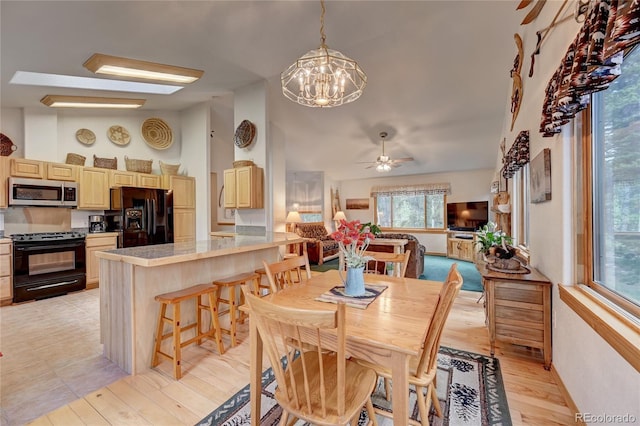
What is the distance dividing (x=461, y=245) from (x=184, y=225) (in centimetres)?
657

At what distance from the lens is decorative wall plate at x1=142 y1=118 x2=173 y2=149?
5.19 meters

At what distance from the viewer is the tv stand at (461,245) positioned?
680cm

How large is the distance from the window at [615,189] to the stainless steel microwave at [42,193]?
6.03 metres

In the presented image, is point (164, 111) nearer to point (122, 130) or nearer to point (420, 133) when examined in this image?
point (122, 130)

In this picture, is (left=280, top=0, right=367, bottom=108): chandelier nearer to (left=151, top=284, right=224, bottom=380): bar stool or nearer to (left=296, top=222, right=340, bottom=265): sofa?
(left=151, top=284, right=224, bottom=380): bar stool

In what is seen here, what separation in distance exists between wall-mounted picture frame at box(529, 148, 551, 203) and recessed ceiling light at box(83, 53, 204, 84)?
12.7 ft

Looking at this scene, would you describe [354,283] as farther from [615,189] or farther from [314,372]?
[615,189]

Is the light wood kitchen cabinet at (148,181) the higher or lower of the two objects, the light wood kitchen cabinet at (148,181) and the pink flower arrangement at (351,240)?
the higher

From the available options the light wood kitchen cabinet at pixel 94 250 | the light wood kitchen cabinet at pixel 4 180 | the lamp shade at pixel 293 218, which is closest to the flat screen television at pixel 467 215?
the lamp shade at pixel 293 218

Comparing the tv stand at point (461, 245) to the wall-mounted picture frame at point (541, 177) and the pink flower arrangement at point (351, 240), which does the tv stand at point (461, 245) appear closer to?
the wall-mounted picture frame at point (541, 177)

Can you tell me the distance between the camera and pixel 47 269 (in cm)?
383

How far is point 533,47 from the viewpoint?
8.54ft

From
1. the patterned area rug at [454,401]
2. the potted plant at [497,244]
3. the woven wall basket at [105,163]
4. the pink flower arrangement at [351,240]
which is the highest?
the woven wall basket at [105,163]

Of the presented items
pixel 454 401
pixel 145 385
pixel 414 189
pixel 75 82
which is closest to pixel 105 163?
pixel 75 82
